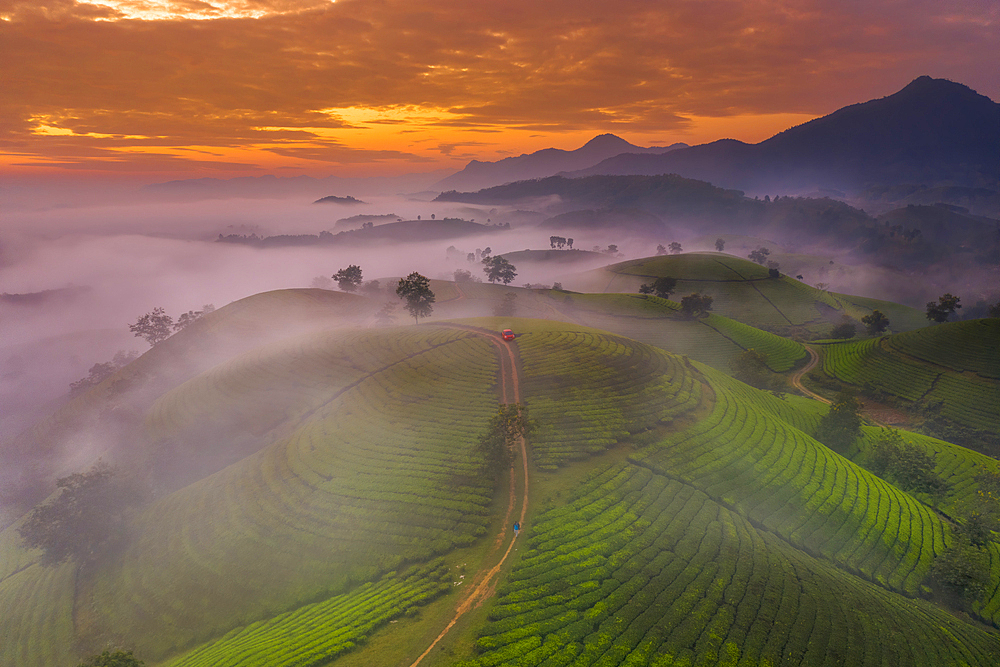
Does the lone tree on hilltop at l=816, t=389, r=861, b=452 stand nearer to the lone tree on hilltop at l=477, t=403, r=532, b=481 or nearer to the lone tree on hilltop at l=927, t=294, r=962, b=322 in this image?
the lone tree on hilltop at l=477, t=403, r=532, b=481

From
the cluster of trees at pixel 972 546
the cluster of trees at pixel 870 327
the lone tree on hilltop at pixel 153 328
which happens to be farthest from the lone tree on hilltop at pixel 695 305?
the lone tree on hilltop at pixel 153 328

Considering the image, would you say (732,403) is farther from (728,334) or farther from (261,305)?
(261,305)

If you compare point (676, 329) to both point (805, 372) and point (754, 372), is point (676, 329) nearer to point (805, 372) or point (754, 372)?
point (805, 372)

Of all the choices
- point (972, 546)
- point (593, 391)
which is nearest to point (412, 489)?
point (593, 391)

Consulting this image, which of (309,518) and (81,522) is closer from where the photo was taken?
(309,518)

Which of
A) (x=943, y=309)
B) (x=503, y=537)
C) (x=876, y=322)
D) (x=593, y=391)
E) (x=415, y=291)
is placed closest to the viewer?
(x=503, y=537)

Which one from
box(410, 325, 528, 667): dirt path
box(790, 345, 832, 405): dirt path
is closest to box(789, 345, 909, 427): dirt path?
box(790, 345, 832, 405): dirt path

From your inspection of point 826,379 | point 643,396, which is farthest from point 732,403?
point 826,379
